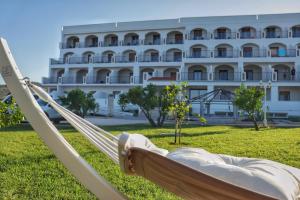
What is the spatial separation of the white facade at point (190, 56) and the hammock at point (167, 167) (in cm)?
2166

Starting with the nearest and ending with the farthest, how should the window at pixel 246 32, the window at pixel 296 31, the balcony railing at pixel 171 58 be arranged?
the window at pixel 296 31, the window at pixel 246 32, the balcony railing at pixel 171 58

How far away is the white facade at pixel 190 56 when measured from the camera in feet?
86.2

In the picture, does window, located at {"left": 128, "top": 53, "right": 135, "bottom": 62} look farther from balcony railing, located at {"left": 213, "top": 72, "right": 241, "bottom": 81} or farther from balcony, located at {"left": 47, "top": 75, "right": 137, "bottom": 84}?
balcony railing, located at {"left": 213, "top": 72, "right": 241, "bottom": 81}

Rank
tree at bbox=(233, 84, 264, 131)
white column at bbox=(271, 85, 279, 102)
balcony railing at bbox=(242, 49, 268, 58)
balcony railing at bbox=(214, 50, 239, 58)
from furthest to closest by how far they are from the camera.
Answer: balcony railing at bbox=(214, 50, 239, 58), balcony railing at bbox=(242, 49, 268, 58), white column at bbox=(271, 85, 279, 102), tree at bbox=(233, 84, 264, 131)

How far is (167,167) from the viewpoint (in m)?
1.45

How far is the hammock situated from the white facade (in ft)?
71.1

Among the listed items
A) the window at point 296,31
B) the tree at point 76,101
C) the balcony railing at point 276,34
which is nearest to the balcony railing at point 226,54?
the balcony railing at point 276,34

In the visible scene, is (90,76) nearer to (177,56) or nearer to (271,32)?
(177,56)

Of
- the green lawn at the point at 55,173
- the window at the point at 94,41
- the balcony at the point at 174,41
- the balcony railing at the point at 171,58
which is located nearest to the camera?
the green lawn at the point at 55,173

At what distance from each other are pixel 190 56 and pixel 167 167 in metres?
27.7

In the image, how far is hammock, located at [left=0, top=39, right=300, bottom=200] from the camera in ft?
4.32

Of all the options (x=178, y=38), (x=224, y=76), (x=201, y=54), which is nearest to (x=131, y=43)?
(x=178, y=38)

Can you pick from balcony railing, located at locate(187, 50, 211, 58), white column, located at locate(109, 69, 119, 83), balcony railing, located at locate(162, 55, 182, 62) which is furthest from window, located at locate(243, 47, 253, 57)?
white column, located at locate(109, 69, 119, 83)

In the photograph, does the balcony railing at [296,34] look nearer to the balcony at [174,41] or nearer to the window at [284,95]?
the window at [284,95]
